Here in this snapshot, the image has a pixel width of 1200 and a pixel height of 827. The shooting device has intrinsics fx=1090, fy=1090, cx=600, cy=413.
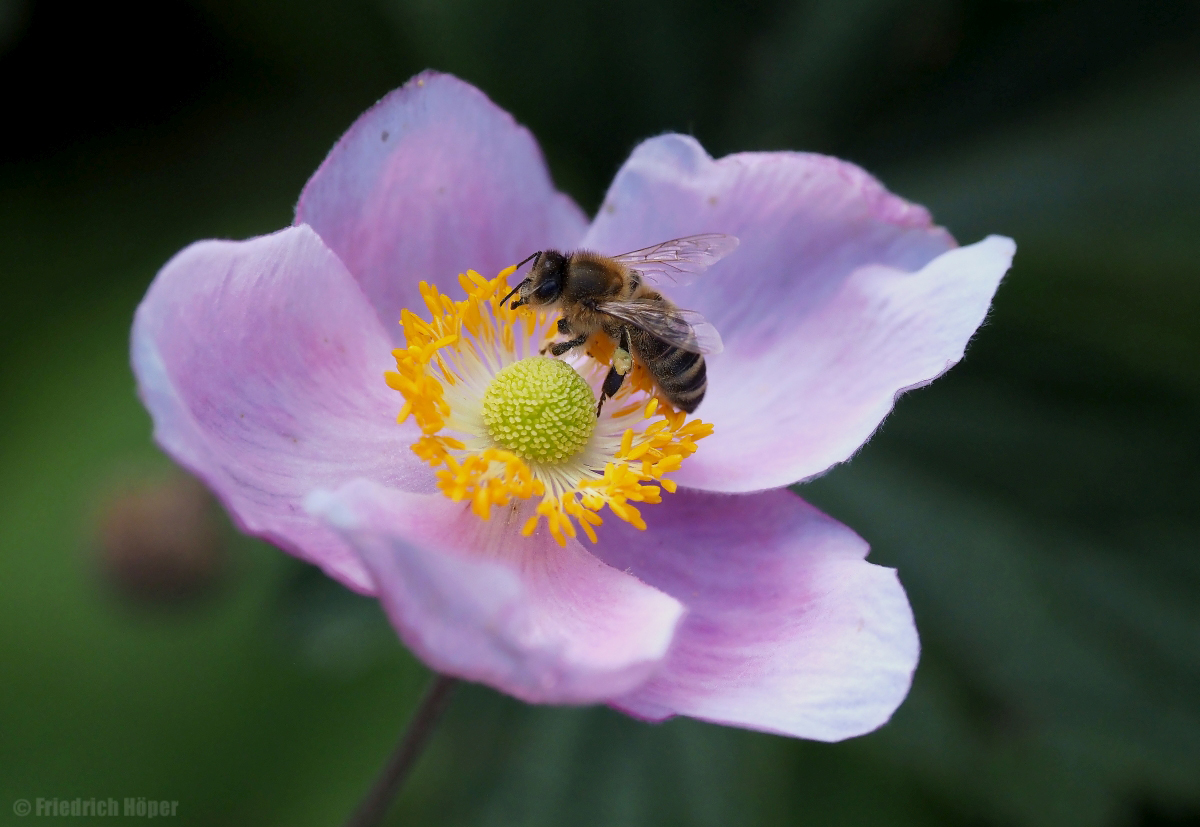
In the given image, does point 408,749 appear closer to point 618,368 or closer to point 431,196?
point 618,368

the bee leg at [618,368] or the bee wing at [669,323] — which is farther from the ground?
the bee wing at [669,323]

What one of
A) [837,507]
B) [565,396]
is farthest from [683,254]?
[837,507]

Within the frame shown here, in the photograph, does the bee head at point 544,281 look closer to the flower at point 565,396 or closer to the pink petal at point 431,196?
the flower at point 565,396

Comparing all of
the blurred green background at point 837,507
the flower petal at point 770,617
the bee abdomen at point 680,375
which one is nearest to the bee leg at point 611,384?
the bee abdomen at point 680,375

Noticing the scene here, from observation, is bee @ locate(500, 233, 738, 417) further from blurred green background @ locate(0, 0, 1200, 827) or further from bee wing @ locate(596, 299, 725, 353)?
blurred green background @ locate(0, 0, 1200, 827)

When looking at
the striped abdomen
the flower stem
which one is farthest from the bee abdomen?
the flower stem

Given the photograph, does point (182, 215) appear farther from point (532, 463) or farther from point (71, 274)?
point (532, 463)

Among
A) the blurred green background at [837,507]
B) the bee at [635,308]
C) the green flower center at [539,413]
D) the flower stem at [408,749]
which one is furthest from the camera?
the blurred green background at [837,507]
